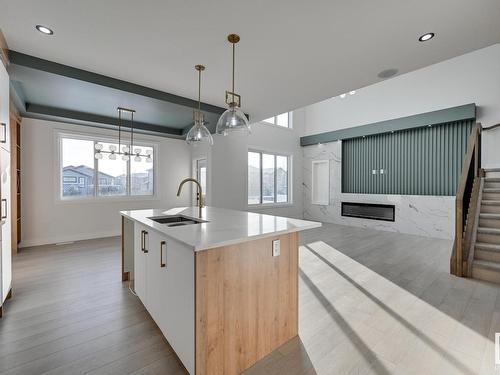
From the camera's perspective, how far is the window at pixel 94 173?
525 centimetres

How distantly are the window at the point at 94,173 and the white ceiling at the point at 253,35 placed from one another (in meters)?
2.62

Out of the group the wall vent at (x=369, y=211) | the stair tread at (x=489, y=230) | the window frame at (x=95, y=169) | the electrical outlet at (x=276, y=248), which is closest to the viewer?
the electrical outlet at (x=276, y=248)

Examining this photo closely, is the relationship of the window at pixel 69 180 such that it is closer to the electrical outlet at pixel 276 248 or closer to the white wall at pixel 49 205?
the white wall at pixel 49 205

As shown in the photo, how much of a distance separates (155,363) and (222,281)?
83 centimetres

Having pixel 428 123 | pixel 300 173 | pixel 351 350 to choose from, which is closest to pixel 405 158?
pixel 428 123

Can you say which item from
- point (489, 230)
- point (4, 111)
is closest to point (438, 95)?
point (489, 230)

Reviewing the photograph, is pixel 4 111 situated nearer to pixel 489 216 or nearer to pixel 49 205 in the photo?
pixel 49 205

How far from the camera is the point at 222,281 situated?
1.45m

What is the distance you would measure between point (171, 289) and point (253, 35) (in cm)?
250

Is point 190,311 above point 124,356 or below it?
above

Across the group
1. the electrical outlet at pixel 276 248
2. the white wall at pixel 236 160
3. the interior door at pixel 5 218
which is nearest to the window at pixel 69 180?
the white wall at pixel 236 160

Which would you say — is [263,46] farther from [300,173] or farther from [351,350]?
[300,173]

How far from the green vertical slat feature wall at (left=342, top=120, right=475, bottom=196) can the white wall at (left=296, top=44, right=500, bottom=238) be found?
33 cm

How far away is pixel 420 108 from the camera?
6.02 metres
